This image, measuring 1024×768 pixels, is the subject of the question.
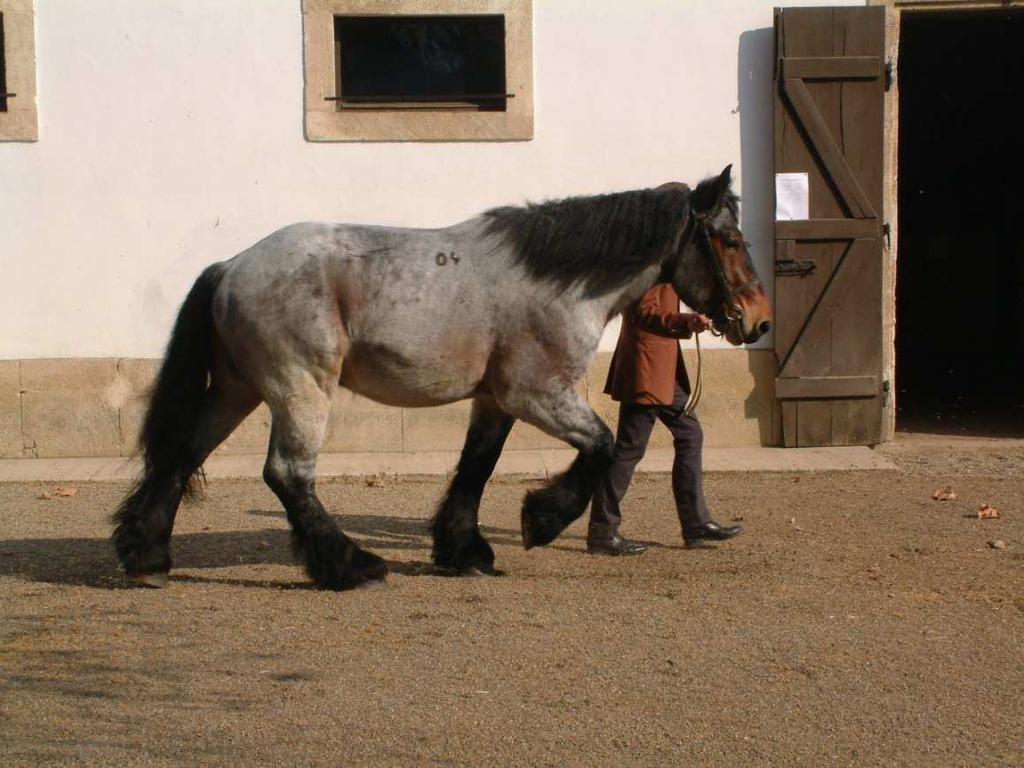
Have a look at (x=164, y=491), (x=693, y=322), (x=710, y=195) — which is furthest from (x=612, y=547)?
(x=164, y=491)

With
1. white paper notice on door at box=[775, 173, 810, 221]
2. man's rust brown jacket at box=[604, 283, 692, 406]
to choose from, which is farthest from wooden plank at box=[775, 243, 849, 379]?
man's rust brown jacket at box=[604, 283, 692, 406]

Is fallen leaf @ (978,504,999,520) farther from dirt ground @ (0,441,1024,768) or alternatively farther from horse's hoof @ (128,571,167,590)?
horse's hoof @ (128,571,167,590)

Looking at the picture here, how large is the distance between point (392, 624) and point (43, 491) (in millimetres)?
4439

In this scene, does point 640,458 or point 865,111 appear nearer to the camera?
point 640,458

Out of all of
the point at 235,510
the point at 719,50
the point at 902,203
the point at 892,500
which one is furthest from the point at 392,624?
the point at 902,203

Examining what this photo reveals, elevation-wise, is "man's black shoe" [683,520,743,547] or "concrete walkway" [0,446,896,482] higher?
"man's black shoe" [683,520,743,547]

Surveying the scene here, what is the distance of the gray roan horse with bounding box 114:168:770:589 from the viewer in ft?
19.2

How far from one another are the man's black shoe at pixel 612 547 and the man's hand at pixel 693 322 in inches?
44.3

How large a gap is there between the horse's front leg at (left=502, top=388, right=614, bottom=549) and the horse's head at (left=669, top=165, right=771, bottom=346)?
29.5 inches

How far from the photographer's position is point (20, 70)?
9.68m

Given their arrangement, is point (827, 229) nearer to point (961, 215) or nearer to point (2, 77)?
point (2, 77)

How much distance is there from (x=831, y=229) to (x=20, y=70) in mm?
5956

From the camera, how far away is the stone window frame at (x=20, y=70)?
9.64 m

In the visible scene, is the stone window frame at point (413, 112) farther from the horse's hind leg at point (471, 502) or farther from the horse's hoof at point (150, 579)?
the horse's hoof at point (150, 579)
